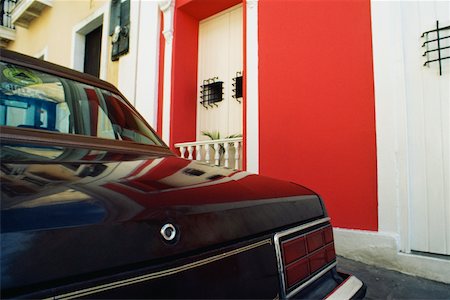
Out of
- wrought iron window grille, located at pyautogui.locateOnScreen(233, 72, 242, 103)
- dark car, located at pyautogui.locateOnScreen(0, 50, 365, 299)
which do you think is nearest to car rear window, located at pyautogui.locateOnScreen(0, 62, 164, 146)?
dark car, located at pyautogui.locateOnScreen(0, 50, 365, 299)

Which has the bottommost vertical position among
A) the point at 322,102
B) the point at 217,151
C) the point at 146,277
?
the point at 146,277

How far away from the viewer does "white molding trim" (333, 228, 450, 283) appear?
2426 millimetres

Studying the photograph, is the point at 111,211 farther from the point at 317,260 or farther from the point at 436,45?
the point at 436,45

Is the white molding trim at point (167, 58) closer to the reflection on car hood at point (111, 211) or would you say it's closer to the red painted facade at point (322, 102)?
the red painted facade at point (322, 102)

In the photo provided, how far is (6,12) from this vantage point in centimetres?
1048

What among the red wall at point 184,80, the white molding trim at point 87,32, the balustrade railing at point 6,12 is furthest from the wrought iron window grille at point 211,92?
the balustrade railing at point 6,12

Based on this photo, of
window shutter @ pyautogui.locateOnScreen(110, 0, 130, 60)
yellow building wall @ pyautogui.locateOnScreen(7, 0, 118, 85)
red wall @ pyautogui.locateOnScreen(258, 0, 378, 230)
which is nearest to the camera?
red wall @ pyautogui.locateOnScreen(258, 0, 378, 230)

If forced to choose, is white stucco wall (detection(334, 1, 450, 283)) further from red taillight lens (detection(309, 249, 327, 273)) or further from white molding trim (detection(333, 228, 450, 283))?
red taillight lens (detection(309, 249, 327, 273))

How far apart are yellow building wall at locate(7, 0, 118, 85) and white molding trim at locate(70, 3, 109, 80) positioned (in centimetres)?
11

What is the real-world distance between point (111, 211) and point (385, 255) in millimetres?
2695

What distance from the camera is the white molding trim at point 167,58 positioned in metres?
4.77

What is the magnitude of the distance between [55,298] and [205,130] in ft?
14.2

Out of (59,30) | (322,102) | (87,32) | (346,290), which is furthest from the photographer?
(59,30)

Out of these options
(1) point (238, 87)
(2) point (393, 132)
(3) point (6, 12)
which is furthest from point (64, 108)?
(3) point (6, 12)
